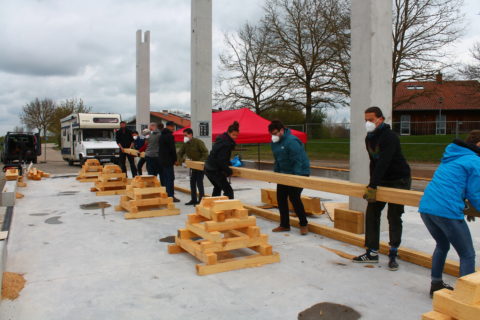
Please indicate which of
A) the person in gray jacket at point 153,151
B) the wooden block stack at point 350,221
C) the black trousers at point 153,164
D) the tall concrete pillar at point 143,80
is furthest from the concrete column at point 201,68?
the tall concrete pillar at point 143,80

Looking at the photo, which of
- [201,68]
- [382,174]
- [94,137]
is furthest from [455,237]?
[94,137]

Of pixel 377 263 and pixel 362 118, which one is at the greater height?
pixel 362 118

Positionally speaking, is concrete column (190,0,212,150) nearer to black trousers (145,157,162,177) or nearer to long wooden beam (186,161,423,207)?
black trousers (145,157,162,177)

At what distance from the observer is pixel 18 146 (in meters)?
22.9

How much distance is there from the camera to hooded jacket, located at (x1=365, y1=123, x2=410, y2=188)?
4.66m

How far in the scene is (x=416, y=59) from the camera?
22281 mm

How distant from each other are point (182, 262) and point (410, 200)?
2835mm

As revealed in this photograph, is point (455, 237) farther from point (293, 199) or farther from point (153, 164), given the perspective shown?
point (153, 164)

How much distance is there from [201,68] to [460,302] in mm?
11414

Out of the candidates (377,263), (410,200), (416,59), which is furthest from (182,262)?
(416,59)

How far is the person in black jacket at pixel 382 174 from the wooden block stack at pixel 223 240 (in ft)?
4.04

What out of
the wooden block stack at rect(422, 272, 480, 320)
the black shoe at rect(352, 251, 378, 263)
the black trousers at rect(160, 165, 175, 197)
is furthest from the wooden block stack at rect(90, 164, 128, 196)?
the wooden block stack at rect(422, 272, 480, 320)

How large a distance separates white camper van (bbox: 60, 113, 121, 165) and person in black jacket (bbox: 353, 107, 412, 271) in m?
18.3

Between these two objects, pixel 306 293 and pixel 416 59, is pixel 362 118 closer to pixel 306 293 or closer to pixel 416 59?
pixel 306 293
